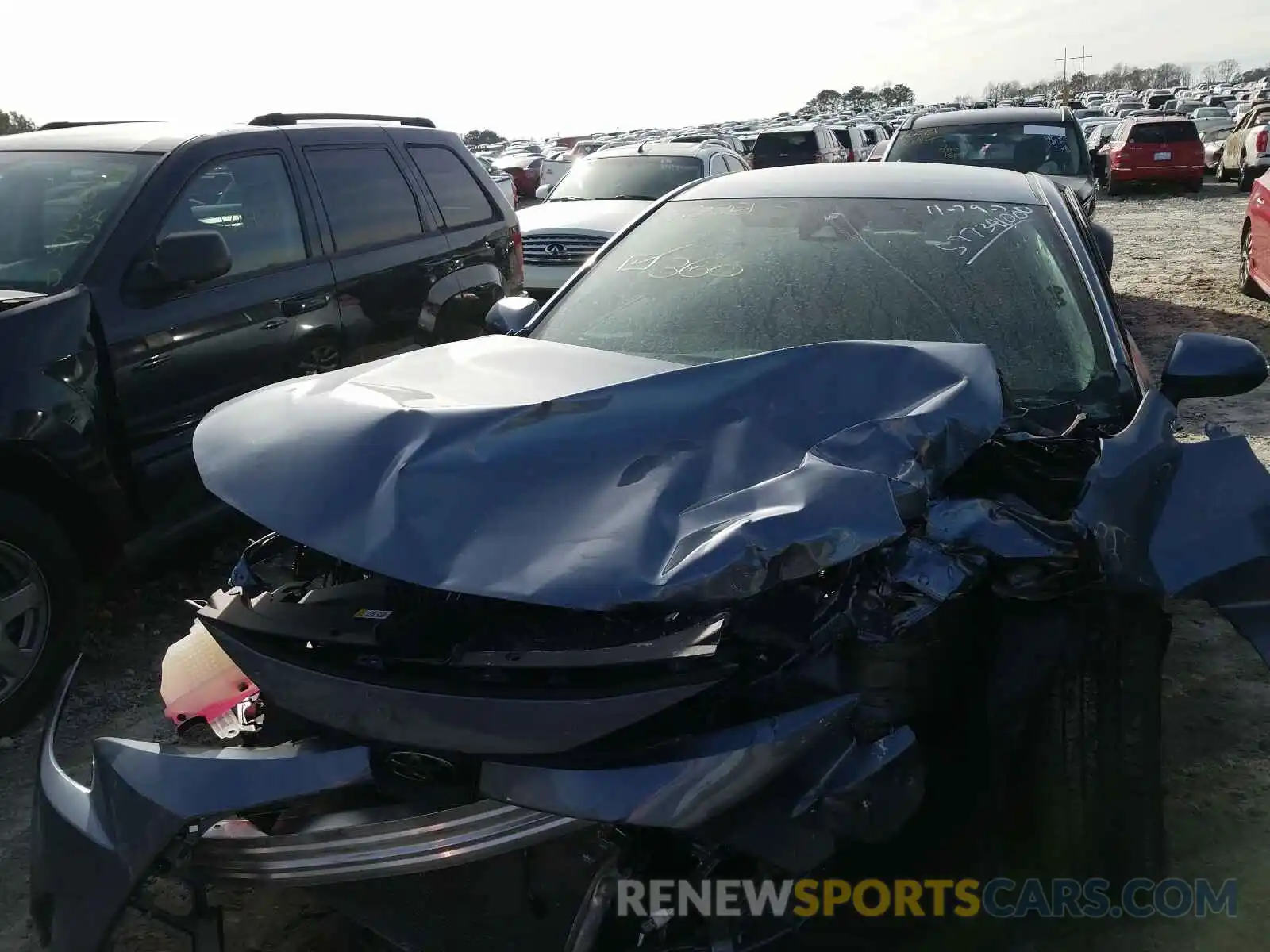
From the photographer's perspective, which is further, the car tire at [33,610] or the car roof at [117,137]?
the car roof at [117,137]

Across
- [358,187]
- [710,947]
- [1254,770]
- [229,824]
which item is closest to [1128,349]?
[1254,770]

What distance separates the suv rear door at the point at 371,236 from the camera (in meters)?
4.96

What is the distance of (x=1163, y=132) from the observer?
21.7 metres

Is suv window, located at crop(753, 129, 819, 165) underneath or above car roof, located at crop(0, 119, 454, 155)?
underneath

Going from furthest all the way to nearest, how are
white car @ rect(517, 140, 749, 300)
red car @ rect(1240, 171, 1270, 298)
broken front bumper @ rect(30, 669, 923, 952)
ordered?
white car @ rect(517, 140, 749, 300) → red car @ rect(1240, 171, 1270, 298) → broken front bumper @ rect(30, 669, 923, 952)

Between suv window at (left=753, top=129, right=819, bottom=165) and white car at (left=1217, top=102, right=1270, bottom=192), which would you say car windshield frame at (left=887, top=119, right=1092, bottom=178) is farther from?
white car at (left=1217, top=102, right=1270, bottom=192)

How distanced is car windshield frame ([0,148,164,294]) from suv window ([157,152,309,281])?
7.7 inches

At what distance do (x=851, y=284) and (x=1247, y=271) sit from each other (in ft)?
28.8

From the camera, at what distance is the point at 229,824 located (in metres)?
1.97

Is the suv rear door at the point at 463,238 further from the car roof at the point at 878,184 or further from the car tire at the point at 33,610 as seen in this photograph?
the car tire at the point at 33,610

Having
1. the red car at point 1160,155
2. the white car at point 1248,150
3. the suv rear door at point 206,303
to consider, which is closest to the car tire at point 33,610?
the suv rear door at point 206,303

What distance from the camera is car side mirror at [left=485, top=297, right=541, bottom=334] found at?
3670 mm

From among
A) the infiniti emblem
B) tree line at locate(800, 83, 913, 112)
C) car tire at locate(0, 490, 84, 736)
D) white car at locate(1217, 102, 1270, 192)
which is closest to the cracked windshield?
the infiniti emblem

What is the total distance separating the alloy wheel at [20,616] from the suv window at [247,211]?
4.62ft
